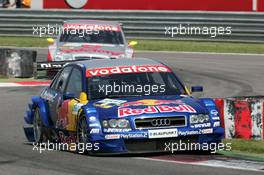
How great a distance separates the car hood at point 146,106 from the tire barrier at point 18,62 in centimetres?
1227

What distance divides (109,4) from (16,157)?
25497mm

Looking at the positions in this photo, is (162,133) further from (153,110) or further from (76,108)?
(76,108)

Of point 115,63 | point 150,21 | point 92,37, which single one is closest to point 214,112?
point 115,63

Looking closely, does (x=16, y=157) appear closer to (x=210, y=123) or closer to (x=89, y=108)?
(x=89, y=108)

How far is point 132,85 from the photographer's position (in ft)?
36.7

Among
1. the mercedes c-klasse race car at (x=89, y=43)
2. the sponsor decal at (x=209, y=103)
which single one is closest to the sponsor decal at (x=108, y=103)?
the sponsor decal at (x=209, y=103)

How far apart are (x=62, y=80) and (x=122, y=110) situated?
2.01m

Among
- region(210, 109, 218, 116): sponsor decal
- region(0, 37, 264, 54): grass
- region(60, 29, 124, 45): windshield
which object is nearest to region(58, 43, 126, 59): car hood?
region(60, 29, 124, 45): windshield

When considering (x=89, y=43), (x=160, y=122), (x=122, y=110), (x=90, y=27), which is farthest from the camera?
(x=90, y=27)

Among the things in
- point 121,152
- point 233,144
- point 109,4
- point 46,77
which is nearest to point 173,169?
point 121,152

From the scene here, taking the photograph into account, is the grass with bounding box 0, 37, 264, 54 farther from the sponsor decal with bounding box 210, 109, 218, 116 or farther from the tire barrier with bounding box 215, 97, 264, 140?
the sponsor decal with bounding box 210, 109, 218, 116

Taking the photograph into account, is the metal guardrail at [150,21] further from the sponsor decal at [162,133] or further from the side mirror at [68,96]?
the sponsor decal at [162,133]

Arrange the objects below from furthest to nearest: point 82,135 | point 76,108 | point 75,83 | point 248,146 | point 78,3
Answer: point 78,3 < point 75,83 < point 248,146 < point 76,108 < point 82,135

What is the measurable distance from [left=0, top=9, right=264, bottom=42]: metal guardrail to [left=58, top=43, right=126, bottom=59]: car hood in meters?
10.3
